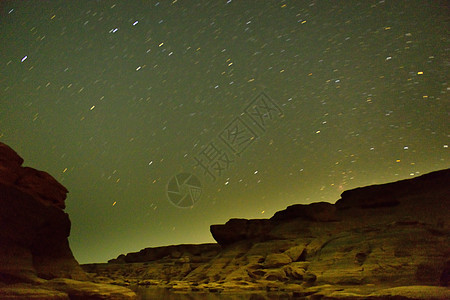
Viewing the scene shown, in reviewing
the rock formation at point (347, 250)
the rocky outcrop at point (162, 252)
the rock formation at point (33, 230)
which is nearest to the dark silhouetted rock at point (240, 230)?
the rock formation at point (347, 250)

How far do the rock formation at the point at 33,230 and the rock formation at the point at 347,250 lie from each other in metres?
13.1

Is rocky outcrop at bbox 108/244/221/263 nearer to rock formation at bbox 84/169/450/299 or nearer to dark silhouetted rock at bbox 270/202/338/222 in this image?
rock formation at bbox 84/169/450/299

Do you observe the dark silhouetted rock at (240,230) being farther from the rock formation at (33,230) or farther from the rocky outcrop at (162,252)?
the rock formation at (33,230)

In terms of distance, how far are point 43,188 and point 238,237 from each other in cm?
3218

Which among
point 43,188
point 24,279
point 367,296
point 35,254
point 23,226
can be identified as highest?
point 43,188

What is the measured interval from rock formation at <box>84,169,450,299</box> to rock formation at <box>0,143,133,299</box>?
13080mm

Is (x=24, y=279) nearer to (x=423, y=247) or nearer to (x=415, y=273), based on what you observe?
(x=415, y=273)

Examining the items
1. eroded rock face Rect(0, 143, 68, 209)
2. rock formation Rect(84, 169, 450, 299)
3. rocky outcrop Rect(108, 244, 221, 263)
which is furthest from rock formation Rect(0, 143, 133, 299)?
rocky outcrop Rect(108, 244, 221, 263)

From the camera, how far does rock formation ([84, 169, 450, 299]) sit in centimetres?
1834

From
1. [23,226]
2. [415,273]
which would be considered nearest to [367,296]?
[415,273]

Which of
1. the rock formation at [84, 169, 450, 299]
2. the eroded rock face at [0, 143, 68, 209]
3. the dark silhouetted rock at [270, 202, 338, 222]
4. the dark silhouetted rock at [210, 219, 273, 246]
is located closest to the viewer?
the rock formation at [84, 169, 450, 299]

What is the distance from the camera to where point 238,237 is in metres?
49.1

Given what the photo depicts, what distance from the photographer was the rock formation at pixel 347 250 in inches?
722

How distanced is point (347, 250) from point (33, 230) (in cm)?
2525
